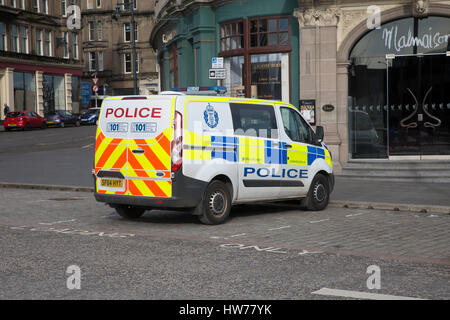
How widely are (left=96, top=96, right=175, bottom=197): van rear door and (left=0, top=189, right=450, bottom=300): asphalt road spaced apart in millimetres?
662

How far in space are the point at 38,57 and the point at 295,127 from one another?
50.9m

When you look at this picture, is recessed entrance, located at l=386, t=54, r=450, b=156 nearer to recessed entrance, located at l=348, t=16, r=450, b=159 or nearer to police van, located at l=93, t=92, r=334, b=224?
recessed entrance, located at l=348, t=16, r=450, b=159

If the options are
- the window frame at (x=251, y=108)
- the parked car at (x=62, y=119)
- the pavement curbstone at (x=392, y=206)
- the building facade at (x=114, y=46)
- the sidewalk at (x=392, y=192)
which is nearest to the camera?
the window frame at (x=251, y=108)

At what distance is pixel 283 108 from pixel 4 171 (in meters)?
11.9

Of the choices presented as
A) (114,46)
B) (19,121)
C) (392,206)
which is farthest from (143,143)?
(114,46)

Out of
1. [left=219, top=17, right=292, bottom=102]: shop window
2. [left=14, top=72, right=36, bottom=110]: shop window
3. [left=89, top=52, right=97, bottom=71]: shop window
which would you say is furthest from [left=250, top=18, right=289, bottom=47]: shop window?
[left=89, top=52, right=97, bottom=71]: shop window

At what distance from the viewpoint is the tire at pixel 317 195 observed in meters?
12.9

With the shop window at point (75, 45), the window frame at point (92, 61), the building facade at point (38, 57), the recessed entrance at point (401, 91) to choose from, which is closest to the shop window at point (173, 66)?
the recessed entrance at point (401, 91)

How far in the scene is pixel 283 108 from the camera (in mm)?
12562

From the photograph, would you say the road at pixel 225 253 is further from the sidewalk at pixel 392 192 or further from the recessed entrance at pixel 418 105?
the recessed entrance at pixel 418 105

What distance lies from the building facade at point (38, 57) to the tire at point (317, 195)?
46.3 m

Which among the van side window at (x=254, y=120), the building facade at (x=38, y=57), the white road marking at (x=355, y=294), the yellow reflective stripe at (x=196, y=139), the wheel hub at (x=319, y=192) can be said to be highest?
the building facade at (x=38, y=57)
